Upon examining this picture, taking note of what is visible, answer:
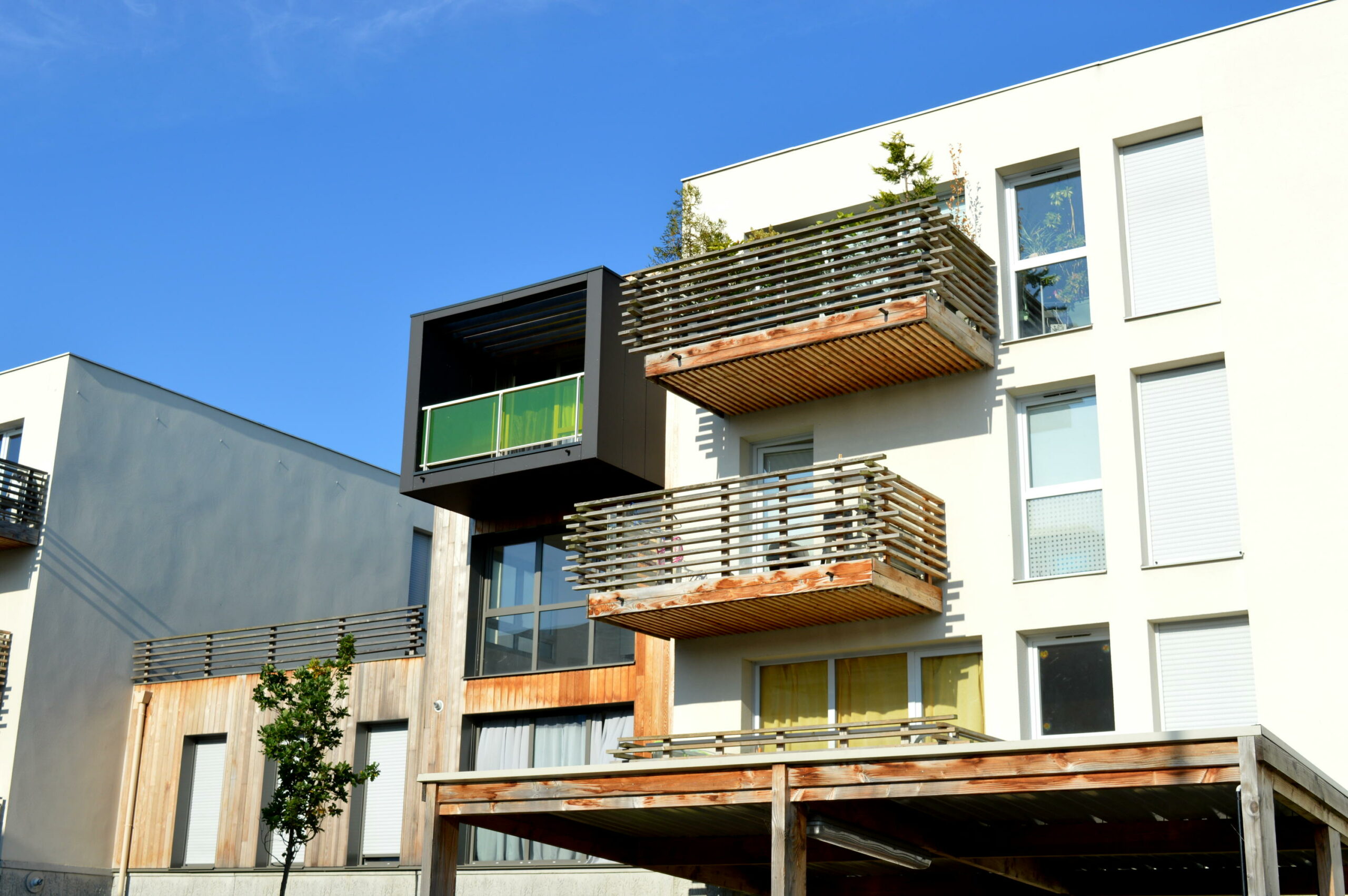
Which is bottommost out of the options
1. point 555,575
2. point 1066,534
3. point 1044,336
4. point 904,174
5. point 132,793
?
point 132,793

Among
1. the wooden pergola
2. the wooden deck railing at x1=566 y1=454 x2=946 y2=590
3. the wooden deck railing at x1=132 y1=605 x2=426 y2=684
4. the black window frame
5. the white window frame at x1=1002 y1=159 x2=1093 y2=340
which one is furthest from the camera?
the wooden deck railing at x1=132 y1=605 x2=426 y2=684

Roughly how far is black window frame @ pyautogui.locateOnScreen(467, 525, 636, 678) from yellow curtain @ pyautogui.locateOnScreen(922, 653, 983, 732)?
15.6ft

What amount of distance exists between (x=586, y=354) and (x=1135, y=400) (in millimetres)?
6353

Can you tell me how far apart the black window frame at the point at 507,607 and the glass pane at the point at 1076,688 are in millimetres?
5965

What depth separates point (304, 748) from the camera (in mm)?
17531

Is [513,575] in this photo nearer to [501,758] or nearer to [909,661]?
[501,758]

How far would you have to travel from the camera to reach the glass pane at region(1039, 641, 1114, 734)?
1407 centimetres

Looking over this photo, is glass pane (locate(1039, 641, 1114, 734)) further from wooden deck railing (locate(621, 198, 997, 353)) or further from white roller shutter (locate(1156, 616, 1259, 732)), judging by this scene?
wooden deck railing (locate(621, 198, 997, 353))

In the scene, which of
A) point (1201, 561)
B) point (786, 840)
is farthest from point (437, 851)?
point (1201, 561)

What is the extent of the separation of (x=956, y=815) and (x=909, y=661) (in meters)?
4.09

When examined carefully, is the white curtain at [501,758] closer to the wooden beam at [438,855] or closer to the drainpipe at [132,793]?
the wooden beam at [438,855]

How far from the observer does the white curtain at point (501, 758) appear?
60.3 ft

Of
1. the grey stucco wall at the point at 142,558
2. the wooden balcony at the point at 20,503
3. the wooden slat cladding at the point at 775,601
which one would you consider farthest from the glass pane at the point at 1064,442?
the wooden balcony at the point at 20,503

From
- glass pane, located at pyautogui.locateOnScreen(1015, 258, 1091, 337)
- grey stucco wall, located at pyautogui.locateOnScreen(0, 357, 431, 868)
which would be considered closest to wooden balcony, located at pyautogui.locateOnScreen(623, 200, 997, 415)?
glass pane, located at pyautogui.locateOnScreen(1015, 258, 1091, 337)
